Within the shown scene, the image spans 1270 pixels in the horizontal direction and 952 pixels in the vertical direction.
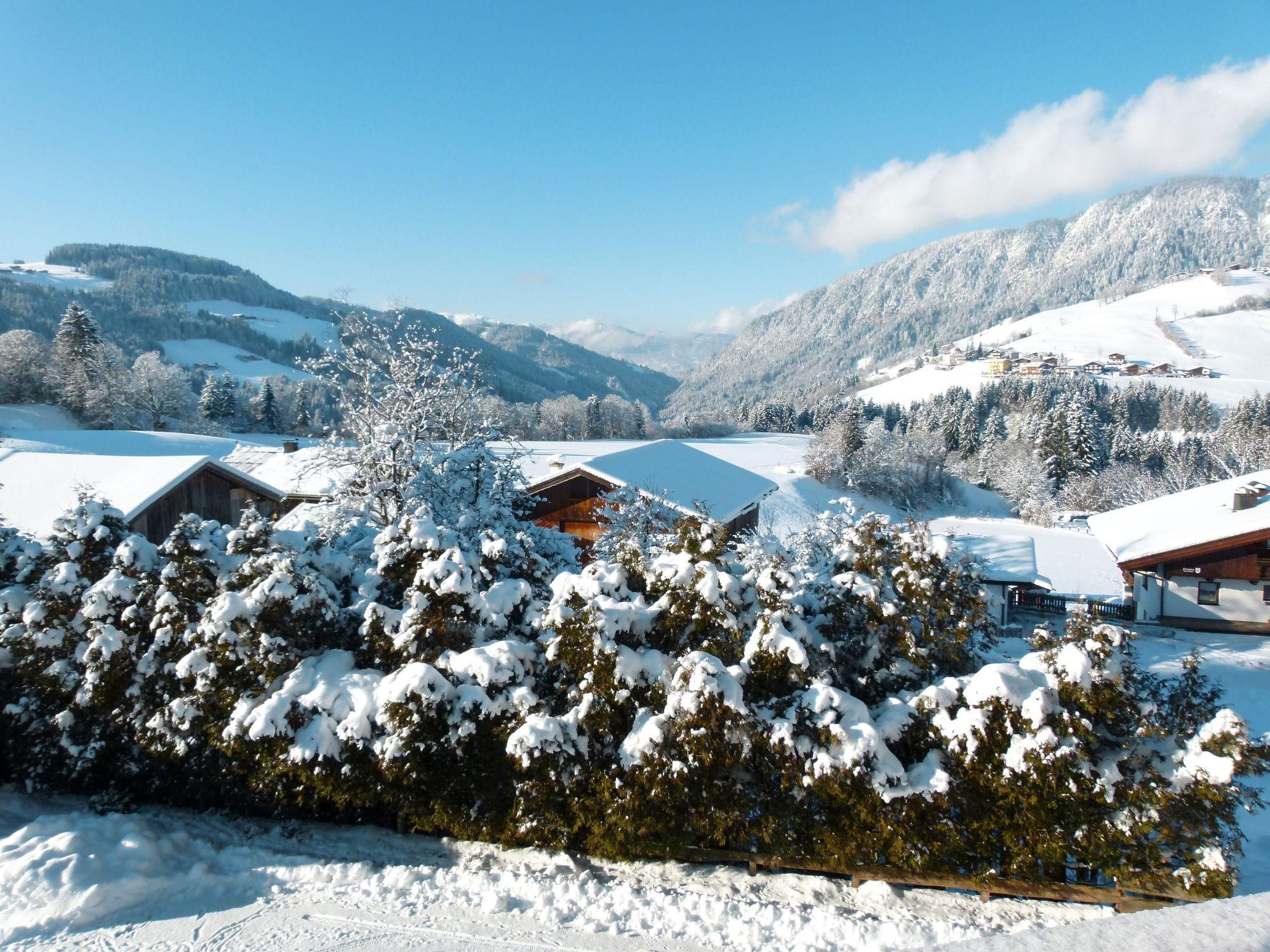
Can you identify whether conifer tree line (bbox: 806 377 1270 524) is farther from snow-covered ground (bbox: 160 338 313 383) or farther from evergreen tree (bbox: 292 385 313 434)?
snow-covered ground (bbox: 160 338 313 383)

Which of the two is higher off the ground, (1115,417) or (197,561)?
(1115,417)

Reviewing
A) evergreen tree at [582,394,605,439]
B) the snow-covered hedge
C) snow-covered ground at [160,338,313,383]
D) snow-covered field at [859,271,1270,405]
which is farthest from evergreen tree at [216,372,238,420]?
snow-covered field at [859,271,1270,405]

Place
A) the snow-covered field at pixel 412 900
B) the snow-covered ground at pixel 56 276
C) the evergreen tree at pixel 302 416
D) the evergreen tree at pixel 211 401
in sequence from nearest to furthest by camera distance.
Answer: the snow-covered field at pixel 412 900 → the evergreen tree at pixel 211 401 → the evergreen tree at pixel 302 416 → the snow-covered ground at pixel 56 276

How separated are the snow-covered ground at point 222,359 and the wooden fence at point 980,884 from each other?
114 metres

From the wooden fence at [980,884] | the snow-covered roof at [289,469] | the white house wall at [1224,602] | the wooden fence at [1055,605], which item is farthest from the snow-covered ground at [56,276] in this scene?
the white house wall at [1224,602]

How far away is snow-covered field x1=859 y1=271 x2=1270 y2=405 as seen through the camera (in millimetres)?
119250

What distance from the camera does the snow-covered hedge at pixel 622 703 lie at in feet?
22.0

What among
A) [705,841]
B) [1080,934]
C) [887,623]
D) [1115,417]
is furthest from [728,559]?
[1115,417]

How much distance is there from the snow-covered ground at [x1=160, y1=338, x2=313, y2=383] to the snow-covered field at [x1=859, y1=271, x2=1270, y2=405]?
109m

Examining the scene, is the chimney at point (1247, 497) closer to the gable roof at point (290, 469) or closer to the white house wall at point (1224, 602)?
the white house wall at point (1224, 602)

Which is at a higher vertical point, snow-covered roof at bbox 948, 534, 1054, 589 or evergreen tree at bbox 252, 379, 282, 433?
evergreen tree at bbox 252, 379, 282, 433

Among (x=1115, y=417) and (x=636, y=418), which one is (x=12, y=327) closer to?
(x=636, y=418)

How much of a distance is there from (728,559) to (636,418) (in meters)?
Answer: 93.4

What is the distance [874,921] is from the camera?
6.76 metres
